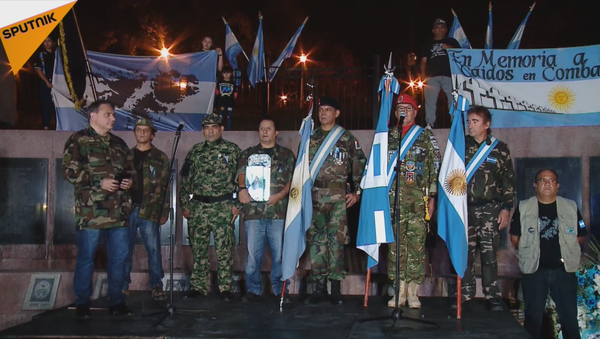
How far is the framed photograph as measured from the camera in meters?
8.35

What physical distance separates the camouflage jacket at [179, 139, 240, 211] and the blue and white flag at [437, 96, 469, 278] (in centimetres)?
259

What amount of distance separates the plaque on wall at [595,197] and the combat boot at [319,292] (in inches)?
144

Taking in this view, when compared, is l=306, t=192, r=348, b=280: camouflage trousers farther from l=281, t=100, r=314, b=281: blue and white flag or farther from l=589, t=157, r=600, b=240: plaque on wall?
l=589, t=157, r=600, b=240: plaque on wall

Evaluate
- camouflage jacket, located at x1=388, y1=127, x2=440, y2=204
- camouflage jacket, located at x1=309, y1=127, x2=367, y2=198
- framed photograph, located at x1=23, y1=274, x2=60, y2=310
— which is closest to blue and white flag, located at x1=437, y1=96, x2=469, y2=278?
camouflage jacket, located at x1=388, y1=127, x2=440, y2=204

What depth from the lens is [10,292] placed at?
8469 millimetres

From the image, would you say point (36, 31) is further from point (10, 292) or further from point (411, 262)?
point (10, 292)

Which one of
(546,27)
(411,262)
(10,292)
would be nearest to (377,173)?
(411,262)

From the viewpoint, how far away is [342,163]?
24.7 feet

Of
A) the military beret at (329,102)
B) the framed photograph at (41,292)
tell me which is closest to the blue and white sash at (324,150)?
the military beret at (329,102)

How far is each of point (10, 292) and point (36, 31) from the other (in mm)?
4950

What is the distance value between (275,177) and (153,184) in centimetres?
157

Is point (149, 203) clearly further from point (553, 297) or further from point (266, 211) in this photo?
point (553, 297)

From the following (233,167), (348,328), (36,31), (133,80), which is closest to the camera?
(36,31)

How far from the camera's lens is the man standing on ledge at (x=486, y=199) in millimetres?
6895
